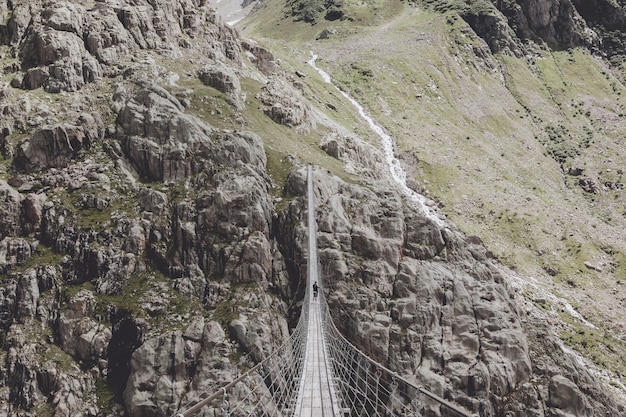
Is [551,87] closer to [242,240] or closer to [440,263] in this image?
[440,263]

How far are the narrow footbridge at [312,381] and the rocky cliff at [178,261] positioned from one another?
1.31m

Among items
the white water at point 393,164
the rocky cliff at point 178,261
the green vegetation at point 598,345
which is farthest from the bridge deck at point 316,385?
the green vegetation at point 598,345

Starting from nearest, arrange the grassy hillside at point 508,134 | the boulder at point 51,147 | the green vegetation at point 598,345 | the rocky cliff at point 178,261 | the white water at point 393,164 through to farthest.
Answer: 1. the rocky cliff at point 178,261
2. the boulder at point 51,147
3. the green vegetation at point 598,345
4. the grassy hillside at point 508,134
5. the white water at point 393,164

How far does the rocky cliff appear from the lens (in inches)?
1061

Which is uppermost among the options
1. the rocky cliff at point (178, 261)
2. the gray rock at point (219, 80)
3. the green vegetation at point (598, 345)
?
the gray rock at point (219, 80)

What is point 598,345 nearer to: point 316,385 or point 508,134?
point 316,385

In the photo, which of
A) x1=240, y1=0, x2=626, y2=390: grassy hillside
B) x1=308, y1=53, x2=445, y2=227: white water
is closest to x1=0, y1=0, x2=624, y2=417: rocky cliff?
x1=308, y1=53, x2=445, y2=227: white water

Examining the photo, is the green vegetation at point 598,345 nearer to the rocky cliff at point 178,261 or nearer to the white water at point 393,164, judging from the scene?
the rocky cliff at point 178,261

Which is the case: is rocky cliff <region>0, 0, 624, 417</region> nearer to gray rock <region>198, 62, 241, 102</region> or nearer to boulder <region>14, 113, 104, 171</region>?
boulder <region>14, 113, 104, 171</region>

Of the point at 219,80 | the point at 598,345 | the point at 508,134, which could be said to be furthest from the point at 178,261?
the point at 508,134

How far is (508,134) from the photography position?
97062 mm

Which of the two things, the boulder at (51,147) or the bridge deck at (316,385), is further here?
the boulder at (51,147)

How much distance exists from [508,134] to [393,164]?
134 feet

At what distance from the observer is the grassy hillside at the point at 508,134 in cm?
5556
